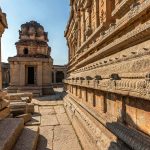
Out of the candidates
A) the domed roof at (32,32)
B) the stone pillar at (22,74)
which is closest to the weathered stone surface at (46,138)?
the stone pillar at (22,74)

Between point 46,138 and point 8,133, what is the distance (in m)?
1.93

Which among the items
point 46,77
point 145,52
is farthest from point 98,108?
point 46,77

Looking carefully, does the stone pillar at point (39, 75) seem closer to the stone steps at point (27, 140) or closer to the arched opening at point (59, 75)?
the stone steps at point (27, 140)

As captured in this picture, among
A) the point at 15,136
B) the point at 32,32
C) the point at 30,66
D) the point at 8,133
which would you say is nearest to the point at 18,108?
the point at 15,136

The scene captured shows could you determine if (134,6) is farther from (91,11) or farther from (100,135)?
(91,11)

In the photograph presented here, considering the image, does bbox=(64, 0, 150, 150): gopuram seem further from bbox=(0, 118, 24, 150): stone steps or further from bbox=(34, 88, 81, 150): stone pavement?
bbox=(0, 118, 24, 150): stone steps

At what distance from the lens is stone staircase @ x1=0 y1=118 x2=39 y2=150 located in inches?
155

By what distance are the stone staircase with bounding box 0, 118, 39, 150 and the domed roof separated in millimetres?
18883

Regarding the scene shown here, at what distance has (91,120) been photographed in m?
4.98

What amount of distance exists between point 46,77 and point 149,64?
1811 centimetres

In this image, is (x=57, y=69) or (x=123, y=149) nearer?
(x=123, y=149)

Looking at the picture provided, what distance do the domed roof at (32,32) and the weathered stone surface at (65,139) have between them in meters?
17.9

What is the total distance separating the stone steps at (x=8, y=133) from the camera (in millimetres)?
3773

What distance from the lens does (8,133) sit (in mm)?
4281
